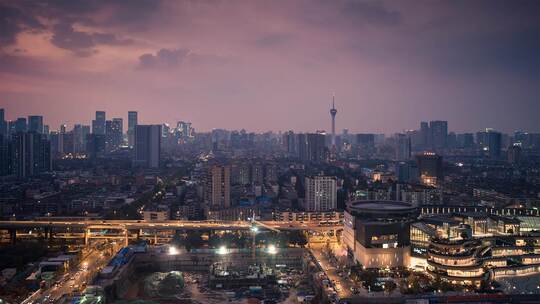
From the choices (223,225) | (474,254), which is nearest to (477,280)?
(474,254)

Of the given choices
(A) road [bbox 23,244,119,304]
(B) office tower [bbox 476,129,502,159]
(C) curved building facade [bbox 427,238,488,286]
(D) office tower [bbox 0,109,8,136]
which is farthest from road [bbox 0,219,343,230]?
(B) office tower [bbox 476,129,502,159]

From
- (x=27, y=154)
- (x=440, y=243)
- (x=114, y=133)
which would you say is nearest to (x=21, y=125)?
(x=114, y=133)

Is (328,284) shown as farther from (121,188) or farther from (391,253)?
(121,188)

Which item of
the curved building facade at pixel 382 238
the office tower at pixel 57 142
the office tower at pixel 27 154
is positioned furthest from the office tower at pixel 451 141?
the curved building facade at pixel 382 238

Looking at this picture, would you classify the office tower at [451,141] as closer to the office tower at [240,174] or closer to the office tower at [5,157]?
the office tower at [240,174]

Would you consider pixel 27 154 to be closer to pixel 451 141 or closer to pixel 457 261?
pixel 457 261

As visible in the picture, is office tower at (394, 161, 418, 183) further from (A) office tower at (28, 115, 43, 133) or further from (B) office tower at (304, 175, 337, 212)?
(A) office tower at (28, 115, 43, 133)
